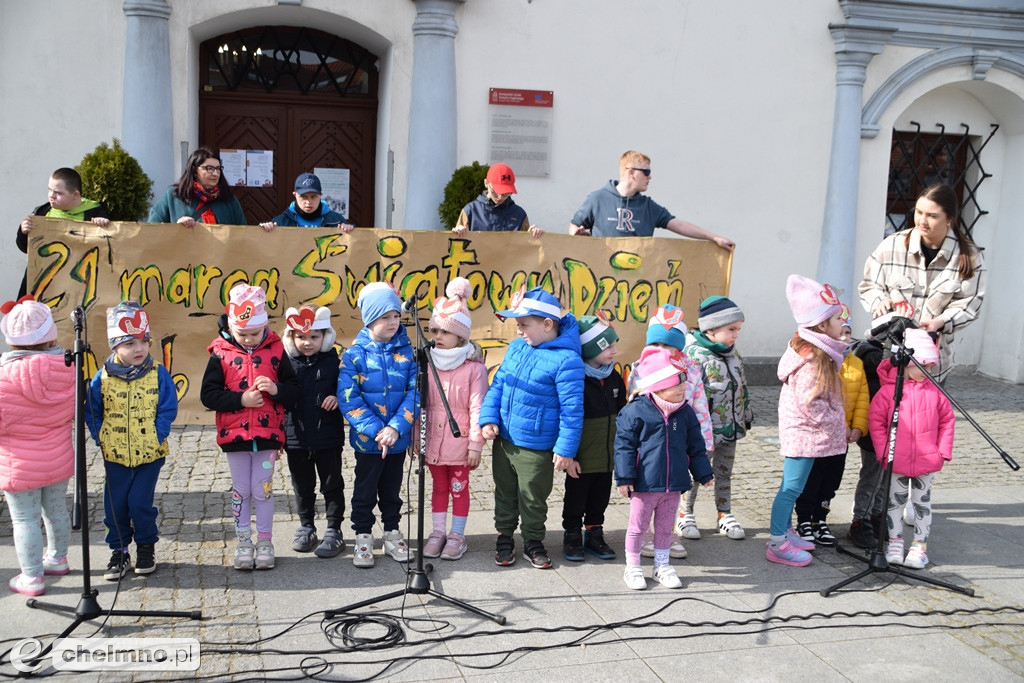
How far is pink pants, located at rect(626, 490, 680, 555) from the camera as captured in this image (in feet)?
16.9

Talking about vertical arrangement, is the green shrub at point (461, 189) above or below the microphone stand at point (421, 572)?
above

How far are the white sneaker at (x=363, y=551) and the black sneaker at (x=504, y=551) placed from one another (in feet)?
2.31

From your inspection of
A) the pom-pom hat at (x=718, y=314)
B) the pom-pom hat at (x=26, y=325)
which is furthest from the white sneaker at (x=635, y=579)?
the pom-pom hat at (x=26, y=325)

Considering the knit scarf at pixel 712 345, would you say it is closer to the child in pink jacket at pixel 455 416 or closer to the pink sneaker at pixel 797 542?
the pink sneaker at pixel 797 542

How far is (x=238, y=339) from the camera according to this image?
16.8ft

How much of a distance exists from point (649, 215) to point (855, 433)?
2.61m

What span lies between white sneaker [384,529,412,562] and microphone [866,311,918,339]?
3.03m

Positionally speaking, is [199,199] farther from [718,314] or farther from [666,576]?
[666,576]

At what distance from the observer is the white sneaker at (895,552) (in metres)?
5.65

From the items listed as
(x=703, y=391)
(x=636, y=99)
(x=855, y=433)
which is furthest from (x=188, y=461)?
(x=636, y=99)

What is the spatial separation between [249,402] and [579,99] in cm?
636

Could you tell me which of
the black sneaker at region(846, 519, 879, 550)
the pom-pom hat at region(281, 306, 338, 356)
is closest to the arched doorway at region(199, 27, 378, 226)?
the pom-pom hat at region(281, 306, 338, 356)

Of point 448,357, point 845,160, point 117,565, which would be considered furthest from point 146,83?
point 845,160

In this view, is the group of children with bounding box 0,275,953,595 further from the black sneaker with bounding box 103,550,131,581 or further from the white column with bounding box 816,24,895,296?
the white column with bounding box 816,24,895,296
